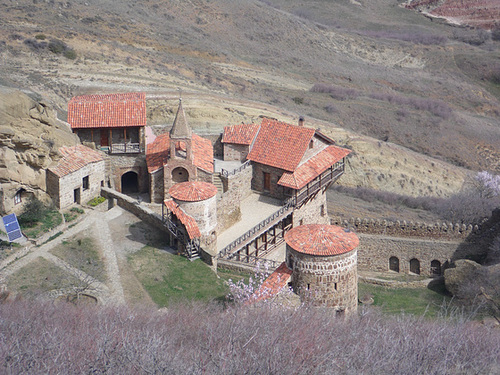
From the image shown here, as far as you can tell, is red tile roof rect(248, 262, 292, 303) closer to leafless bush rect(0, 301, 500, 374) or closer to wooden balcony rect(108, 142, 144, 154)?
leafless bush rect(0, 301, 500, 374)

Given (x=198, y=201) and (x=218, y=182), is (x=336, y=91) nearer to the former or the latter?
(x=218, y=182)

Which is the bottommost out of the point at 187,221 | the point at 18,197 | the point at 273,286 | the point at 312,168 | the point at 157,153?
the point at 273,286

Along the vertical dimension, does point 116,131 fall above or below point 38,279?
above

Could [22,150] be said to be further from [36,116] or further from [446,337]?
[446,337]

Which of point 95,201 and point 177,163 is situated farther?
point 95,201

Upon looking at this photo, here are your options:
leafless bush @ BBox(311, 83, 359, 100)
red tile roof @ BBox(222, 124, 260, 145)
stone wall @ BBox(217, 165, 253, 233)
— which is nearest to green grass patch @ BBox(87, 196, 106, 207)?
stone wall @ BBox(217, 165, 253, 233)

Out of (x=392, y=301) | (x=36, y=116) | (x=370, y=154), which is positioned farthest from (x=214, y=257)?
(x=370, y=154)

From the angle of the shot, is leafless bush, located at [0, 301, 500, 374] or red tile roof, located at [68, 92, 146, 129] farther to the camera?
red tile roof, located at [68, 92, 146, 129]

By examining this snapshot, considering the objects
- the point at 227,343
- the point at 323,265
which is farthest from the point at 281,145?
the point at 227,343
